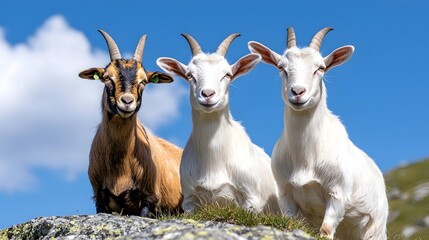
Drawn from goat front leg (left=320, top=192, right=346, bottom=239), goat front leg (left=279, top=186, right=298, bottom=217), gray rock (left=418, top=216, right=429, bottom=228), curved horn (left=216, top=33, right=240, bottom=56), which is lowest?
gray rock (left=418, top=216, right=429, bottom=228)

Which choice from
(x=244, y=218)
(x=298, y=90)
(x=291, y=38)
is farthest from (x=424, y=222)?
(x=244, y=218)

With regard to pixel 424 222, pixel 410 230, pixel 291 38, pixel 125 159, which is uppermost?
pixel 291 38

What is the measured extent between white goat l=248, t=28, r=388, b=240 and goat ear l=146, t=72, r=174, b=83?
2.32 m

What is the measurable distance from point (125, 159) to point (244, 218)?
13.8 feet

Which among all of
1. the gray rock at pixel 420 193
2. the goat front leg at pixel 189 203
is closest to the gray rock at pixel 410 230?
the gray rock at pixel 420 193

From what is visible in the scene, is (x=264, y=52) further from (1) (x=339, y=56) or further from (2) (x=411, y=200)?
(2) (x=411, y=200)

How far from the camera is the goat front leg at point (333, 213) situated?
14.3 meters

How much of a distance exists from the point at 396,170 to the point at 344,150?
10078cm

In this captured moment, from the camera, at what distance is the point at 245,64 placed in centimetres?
1565

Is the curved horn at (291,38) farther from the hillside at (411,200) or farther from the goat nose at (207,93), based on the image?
the hillside at (411,200)

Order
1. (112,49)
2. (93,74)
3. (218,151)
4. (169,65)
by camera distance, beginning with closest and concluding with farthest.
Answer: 1. (218,151)
2. (169,65)
3. (93,74)
4. (112,49)

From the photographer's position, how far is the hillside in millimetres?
82188

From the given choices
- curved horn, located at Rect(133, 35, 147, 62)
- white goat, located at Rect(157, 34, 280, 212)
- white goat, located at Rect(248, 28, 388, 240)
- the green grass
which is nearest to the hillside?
curved horn, located at Rect(133, 35, 147, 62)

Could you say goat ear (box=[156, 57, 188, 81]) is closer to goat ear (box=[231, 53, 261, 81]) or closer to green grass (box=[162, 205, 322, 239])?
goat ear (box=[231, 53, 261, 81])
